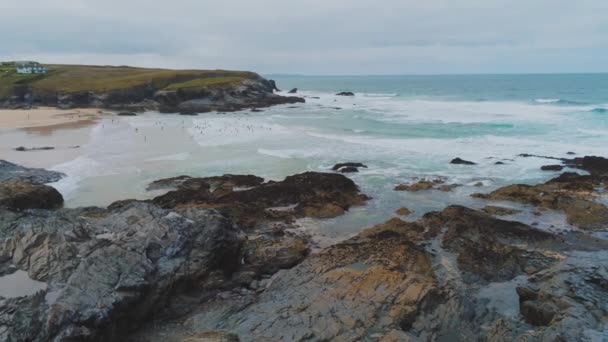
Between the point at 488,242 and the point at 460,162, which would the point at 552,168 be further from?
the point at 488,242

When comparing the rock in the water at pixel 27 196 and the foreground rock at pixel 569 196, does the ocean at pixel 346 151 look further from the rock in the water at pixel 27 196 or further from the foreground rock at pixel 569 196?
the rock in the water at pixel 27 196

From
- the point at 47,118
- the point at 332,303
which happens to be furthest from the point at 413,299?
the point at 47,118

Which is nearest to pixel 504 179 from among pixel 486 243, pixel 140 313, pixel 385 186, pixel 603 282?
pixel 385 186

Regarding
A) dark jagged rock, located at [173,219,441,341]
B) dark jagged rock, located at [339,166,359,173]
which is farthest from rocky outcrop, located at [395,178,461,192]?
dark jagged rock, located at [173,219,441,341]

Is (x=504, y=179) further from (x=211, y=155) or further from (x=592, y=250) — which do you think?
(x=211, y=155)

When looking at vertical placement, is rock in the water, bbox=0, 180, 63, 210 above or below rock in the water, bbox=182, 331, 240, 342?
above

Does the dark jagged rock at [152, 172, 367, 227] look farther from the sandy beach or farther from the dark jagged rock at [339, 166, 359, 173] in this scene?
the sandy beach
